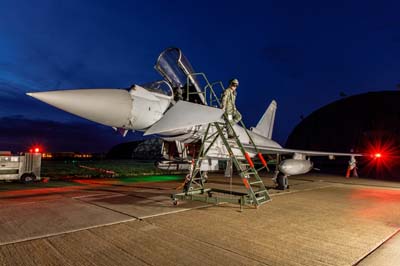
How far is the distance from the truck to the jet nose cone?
8.13 meters

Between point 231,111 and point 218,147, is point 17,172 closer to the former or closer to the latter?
point 218,147

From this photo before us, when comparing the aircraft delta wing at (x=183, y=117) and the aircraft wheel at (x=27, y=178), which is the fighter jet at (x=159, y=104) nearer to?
the aircraft delta wing at (x=183, y=117)

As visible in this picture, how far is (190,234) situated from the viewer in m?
4.22

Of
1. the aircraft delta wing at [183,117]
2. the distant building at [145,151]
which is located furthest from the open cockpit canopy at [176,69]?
the distant building at [145,151]

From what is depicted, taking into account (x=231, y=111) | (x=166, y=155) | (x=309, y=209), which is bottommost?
(x=309, y=209)

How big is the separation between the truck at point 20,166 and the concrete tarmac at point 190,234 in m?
4.73

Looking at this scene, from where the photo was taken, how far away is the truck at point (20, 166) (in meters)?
10.7

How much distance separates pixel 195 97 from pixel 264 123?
9.73 m

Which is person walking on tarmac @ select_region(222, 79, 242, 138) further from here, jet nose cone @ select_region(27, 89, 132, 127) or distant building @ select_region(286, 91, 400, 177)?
distant building @ select_region(286, 91, 400, 177)

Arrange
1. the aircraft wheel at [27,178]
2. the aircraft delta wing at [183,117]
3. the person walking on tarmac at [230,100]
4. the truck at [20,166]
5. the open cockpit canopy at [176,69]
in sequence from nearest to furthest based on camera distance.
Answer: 1. the aircraft delta wing at [183,117]
2. the open cockpit canopy at [176,69]
3. the person walking on tarmac at [230,100]
4. the truck at [20,166]
5. the aircraft wheel at [27,178]

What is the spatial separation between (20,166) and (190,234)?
10.2 meters

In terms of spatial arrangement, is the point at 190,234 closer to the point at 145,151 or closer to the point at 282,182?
the point at 282,182

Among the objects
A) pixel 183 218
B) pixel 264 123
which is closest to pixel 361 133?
pixel 264 123

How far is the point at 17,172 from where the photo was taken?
11008mm
